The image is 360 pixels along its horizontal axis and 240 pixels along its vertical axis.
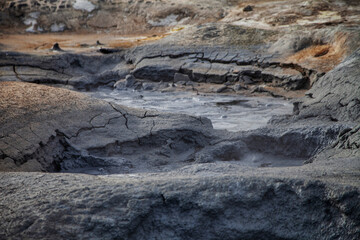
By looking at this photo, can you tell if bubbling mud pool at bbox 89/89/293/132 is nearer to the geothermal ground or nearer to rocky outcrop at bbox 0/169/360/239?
the geothermal ground

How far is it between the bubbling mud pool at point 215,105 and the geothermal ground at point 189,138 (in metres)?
0.03

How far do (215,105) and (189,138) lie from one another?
8.02 feet

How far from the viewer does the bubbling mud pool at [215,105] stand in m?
4.61

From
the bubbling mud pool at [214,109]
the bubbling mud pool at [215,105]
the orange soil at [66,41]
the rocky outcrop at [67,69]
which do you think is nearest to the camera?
the bubbling mud pool at [214,109]

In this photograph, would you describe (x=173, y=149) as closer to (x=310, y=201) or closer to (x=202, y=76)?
(x=310, y=201)

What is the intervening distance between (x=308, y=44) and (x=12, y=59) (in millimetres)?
5192

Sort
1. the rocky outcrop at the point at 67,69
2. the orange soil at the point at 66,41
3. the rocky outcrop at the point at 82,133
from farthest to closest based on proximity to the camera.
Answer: the orange soil at the point at 66,41 < the rocky outcrop at the point at 67,69 < the rocky outcrop at the point at 82,133

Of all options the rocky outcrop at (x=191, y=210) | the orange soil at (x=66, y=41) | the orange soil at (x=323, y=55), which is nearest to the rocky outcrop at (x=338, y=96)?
the orange soil at (x=323, y=55)

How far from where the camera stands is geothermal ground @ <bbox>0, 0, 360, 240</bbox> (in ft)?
4.74

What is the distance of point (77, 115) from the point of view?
3037 mm

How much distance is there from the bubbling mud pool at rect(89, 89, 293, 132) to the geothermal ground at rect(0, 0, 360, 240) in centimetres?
3

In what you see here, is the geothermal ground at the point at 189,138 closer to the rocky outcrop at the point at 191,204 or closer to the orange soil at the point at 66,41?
the rocky outcrop at the point at 191,204

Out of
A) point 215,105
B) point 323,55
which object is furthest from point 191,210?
point 323,55

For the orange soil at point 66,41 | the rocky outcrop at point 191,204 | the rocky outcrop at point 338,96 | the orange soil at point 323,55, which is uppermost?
the rocky outcrop at point 191,204
